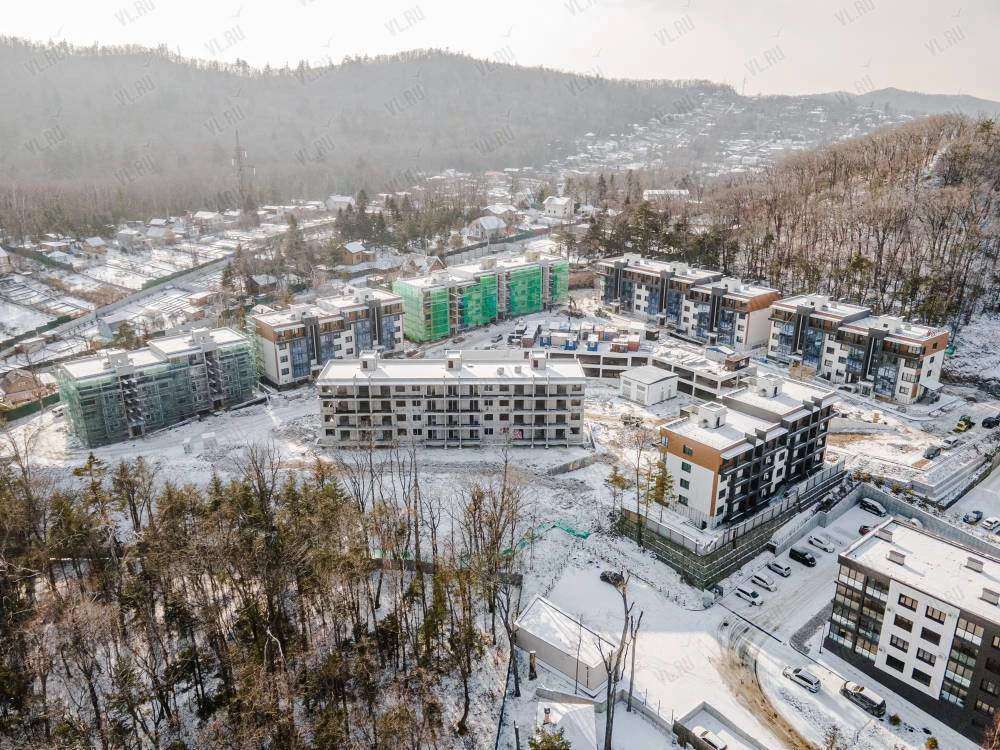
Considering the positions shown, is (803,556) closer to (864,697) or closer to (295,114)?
(864,697)

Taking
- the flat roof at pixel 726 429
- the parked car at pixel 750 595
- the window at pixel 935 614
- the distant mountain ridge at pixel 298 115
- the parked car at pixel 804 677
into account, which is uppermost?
the distant mountain ridge at pixel 298 115

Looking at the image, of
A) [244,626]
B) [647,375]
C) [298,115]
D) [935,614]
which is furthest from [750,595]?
[298,115]

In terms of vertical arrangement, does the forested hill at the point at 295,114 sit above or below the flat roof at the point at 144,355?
above

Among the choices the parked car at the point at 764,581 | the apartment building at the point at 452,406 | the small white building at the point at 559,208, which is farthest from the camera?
the small white building at the point at 559,208

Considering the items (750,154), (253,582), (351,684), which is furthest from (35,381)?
(750,154)

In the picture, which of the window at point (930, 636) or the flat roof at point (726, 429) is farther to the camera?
the flat roof at point (726, 429)

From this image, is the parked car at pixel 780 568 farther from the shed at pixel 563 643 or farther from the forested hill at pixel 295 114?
the forested hill at pixel 295 114

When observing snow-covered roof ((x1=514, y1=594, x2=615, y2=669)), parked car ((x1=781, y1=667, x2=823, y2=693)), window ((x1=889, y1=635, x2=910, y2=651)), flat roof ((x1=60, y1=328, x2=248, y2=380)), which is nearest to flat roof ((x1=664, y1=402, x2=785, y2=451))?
parked car ((x1=781, y1=667, x2=823, y2=693))

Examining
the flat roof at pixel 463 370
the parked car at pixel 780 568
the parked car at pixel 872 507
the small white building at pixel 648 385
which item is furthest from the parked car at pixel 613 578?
the small white building at pixel 648 385
